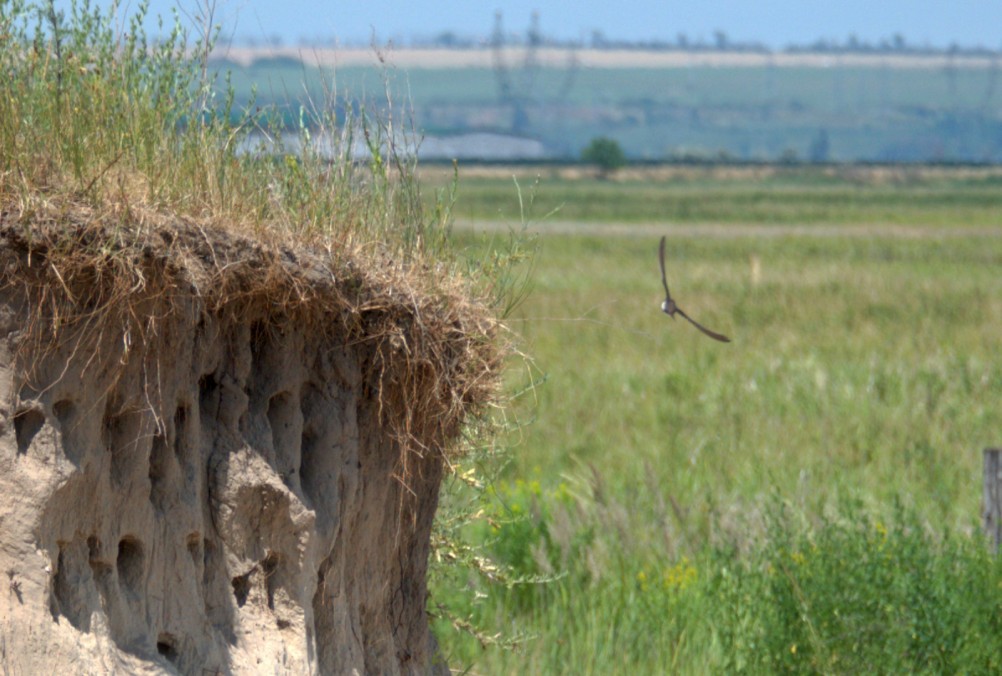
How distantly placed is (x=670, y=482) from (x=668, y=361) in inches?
305

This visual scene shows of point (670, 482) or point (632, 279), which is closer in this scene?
point (670, 482)

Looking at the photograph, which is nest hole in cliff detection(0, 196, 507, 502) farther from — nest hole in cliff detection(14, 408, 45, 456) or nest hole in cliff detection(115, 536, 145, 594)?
nest hole in cliff detection(115, 536, 145, 594)

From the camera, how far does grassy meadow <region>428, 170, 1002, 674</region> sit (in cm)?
572

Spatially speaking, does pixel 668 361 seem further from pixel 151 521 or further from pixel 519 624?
pixel 151 521

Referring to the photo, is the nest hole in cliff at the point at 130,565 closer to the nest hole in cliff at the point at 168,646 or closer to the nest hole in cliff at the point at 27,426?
the nest hole in cliff at the point at 168,646

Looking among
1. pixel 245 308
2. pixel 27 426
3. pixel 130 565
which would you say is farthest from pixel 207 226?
pixel 130 565

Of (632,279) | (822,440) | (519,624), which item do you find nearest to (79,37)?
(519,624)

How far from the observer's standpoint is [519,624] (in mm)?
6836

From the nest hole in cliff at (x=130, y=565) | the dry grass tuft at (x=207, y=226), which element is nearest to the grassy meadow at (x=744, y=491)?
the dry grass tuft at (x=207, y=226)

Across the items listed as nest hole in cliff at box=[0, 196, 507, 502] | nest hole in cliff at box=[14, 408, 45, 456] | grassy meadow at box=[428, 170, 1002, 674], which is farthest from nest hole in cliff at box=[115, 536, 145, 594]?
grassy meadow at box=[428, 170, 1002, 674]

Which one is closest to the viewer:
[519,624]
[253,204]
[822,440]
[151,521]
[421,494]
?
[151,521]

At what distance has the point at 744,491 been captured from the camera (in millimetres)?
8961

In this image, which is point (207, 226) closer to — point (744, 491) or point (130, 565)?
point (130, 565)

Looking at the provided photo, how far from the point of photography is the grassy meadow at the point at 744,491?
5.72 metres
